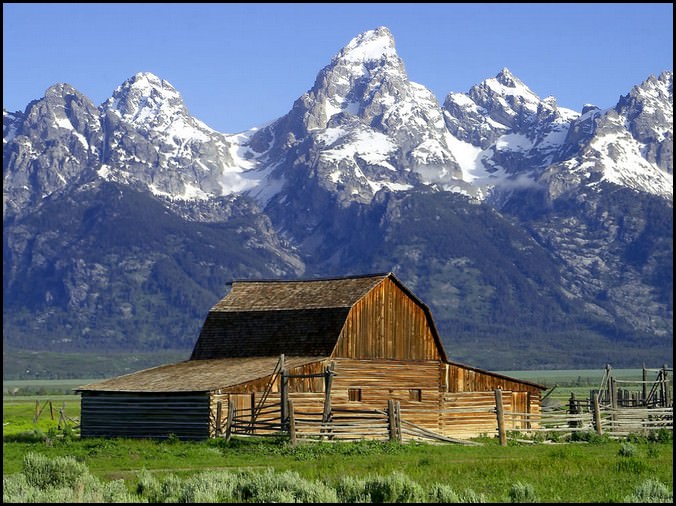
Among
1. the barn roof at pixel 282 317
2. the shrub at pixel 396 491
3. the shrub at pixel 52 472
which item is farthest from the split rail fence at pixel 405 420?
the shrub at pixel 396 491

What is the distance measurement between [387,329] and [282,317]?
493 centimetres

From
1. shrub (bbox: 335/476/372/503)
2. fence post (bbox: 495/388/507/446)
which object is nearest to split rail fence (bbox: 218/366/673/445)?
fence post (bbox: 495/388/507/446)

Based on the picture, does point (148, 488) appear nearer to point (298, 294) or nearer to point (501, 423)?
point (501, 423)

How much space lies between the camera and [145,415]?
2200 inches

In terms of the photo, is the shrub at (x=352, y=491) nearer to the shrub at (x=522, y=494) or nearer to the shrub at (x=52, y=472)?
the shrub at (x=522, y=494)

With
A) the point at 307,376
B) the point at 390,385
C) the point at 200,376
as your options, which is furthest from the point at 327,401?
the point at 390,385

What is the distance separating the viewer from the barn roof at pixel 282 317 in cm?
5922

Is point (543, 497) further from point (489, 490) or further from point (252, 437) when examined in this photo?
point (252, 437)

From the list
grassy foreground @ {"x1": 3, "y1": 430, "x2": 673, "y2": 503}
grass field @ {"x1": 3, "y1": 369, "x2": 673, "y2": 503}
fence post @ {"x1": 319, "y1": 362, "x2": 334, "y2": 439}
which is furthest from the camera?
fence post @ {"x1": 319, "y1": 362, "x2": 334, "y2": 439}

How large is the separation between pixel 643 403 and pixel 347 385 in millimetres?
18157

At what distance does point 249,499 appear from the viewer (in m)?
27.3

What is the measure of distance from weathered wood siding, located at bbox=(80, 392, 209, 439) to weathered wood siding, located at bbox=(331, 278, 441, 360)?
23.7ft

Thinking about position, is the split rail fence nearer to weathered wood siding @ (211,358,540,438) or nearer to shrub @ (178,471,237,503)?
weathered wood siding @ (211,358,540,438)

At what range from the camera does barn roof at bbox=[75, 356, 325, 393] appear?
54469mm
